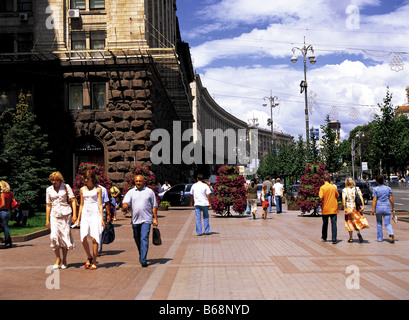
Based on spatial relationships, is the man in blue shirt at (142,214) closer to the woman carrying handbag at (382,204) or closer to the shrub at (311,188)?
the woman carrying handbag at (382,204)

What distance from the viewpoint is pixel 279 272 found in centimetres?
865

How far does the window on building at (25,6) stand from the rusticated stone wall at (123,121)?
4.92 meters

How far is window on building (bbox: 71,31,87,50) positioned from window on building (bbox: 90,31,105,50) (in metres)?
0.42

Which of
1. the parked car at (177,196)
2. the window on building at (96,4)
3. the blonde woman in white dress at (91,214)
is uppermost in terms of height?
the window on building at (96,4)

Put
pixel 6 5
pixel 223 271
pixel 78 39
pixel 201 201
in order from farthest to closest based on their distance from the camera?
pixel 6 5 → pixel 78 39 → pixel 201 201 → pixel 223 271

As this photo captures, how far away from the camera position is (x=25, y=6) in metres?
29.1

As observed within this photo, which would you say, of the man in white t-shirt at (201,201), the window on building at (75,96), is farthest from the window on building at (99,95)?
the man in white t-shirt at (201,201)

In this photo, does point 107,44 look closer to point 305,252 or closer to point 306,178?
point 306,178

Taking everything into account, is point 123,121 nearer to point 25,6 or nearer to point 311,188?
point 25,6

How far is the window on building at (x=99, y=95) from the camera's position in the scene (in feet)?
92.1

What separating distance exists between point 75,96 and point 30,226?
451 inches

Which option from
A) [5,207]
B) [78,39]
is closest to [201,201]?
[5,207]
